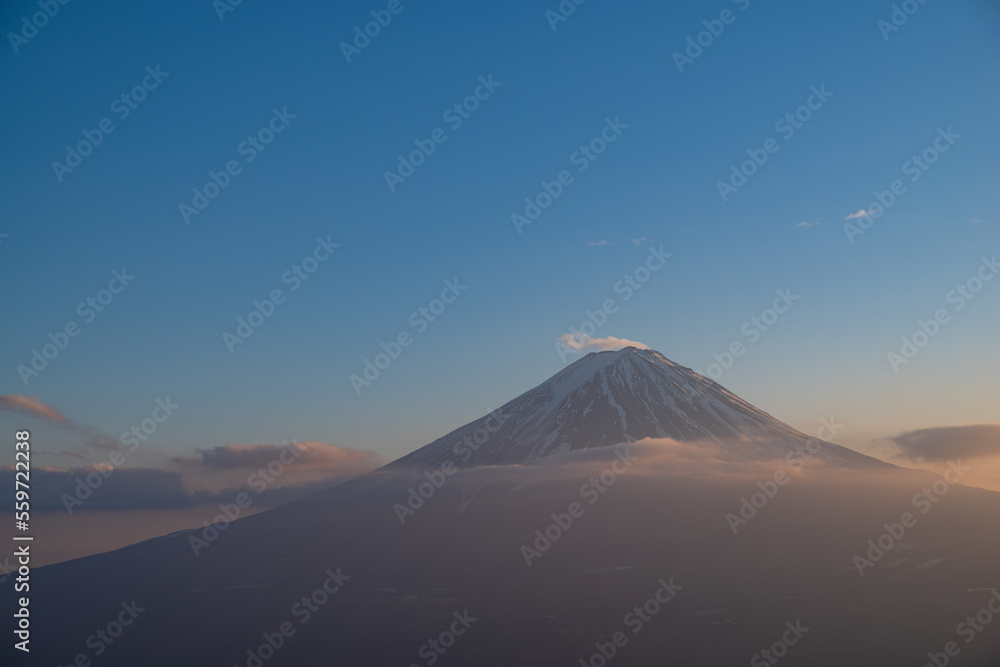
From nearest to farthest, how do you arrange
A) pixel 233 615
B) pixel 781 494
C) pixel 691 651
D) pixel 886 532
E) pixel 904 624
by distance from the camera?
pixel 691 651, pixel 904 624, pixel 233 615, pixel 886 532, pixel 781 494

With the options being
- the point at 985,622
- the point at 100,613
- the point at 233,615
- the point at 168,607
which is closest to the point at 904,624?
the point at 985,622

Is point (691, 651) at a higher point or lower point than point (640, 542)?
lower

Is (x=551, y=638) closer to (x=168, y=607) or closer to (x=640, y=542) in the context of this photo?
(x=640, y=542)

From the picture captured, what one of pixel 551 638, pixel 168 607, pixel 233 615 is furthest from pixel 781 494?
pixel 168 607

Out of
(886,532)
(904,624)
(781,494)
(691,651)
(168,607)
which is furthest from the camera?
(781,494)

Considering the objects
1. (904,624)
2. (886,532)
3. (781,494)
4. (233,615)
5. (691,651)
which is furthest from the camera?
(781,494)

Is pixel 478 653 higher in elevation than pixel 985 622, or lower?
higher

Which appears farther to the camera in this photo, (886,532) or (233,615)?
(886,532)

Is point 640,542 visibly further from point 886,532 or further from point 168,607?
point 168,607

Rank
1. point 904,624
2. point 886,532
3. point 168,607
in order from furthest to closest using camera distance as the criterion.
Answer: point 886,532 → point 168,607 → point 904,624
